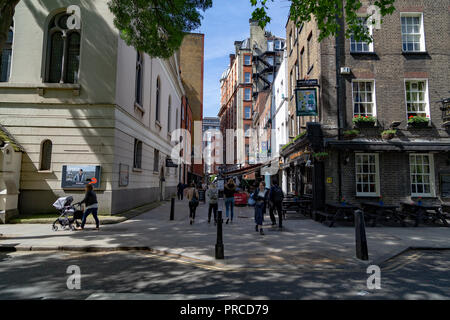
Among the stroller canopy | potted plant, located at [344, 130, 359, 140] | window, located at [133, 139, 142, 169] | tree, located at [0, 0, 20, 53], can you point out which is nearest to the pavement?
the stroller canopy

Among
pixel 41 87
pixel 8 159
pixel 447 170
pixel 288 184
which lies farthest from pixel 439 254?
pixel 41 87

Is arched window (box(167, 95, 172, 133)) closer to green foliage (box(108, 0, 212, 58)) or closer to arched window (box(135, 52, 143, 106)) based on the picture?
arched window (box(135, 52, 143, 106))

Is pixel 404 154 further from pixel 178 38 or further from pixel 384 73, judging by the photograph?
pixel 178 38

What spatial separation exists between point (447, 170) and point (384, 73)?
5593mm

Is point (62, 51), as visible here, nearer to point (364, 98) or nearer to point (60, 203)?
point (60, 203)

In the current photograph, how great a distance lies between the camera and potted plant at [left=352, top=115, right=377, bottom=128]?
490 inches

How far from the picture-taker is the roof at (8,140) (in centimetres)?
1068

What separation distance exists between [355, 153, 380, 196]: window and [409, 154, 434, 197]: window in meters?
1.74

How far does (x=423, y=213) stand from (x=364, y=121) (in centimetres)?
473

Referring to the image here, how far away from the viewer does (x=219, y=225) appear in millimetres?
6223

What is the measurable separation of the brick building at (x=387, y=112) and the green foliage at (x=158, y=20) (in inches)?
259

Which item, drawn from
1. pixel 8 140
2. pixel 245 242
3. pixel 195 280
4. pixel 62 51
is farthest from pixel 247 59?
pixel 195 280

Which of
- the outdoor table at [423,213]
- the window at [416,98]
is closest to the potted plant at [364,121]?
the window at [416,98]

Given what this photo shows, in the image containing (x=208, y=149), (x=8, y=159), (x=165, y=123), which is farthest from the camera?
(x=208, y=149)
